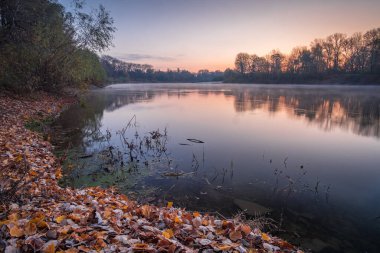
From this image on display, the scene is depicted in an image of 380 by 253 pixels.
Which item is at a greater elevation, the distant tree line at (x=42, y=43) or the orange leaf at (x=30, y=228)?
the distant tree line at (x=42, y=43)

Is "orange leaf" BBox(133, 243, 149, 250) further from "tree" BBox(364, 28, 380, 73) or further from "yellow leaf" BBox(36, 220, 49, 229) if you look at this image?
"tree" BBox(364, 28, 380, 73)

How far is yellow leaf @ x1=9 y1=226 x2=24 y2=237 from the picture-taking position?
10.2ft

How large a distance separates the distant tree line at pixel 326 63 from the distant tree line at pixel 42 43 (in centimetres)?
8708

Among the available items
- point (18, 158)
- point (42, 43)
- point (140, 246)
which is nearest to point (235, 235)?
point (140, 246)

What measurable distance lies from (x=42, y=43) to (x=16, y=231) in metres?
18.9

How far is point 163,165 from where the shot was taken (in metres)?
9.77

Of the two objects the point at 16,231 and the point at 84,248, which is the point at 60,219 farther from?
the point at 84,248

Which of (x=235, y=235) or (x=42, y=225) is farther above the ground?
(x=42, y=225)

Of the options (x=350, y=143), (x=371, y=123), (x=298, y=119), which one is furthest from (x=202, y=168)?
(x=371, y=123)

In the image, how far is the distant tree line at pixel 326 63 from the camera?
276ft

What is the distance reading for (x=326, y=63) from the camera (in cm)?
10250

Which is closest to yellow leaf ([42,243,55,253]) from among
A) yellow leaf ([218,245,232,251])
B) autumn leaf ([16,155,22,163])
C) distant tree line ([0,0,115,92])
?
yellow leaf ([218,245,232,251])

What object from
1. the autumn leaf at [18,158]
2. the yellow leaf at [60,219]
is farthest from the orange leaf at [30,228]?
the autumn leaf at [18,158]

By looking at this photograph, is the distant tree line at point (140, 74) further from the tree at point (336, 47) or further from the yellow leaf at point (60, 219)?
the yellow leaf at point (60, 219)
